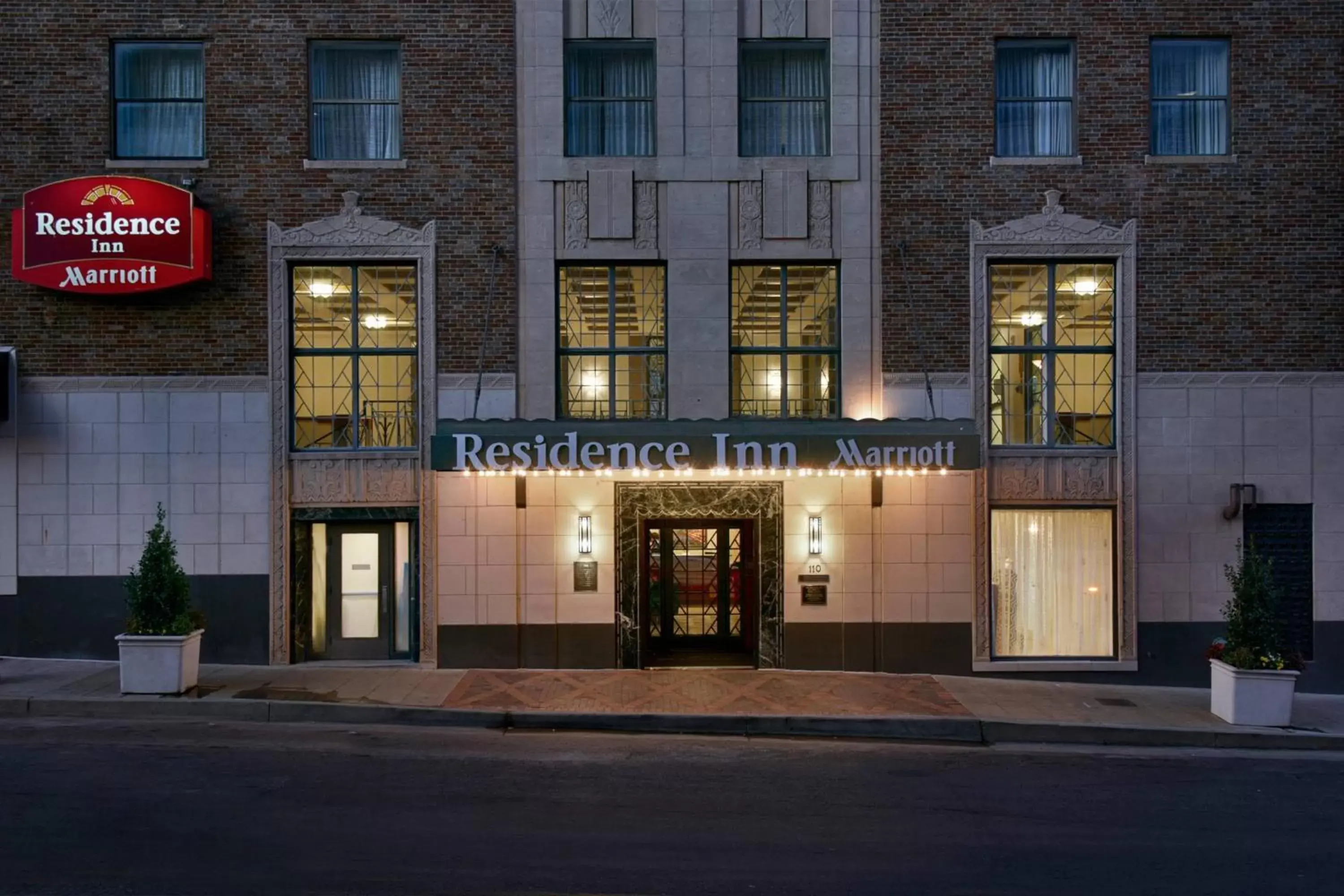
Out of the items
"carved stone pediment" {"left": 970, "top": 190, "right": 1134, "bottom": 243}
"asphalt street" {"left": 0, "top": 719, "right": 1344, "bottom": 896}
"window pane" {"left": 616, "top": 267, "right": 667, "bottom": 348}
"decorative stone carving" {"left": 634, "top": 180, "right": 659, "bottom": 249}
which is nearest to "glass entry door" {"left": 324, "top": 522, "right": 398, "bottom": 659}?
"asphalt street" {"left": 0, "top": 719, "right": 1344, "bottom": 896}

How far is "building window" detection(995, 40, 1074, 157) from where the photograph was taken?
1509cm

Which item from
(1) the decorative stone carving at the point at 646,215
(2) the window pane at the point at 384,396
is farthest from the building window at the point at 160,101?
(1) the decorative stone carving at the point at 646,215

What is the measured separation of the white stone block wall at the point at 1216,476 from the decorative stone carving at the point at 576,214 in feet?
27.3

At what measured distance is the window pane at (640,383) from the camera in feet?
49.5

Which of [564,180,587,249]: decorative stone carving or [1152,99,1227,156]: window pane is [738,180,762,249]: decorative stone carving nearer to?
[564,180,587,249]: decorative stone carving

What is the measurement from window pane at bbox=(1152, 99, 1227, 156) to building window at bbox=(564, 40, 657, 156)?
7437 mm

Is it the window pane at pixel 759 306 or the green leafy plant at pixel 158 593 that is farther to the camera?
the window pane at pixel 759 306

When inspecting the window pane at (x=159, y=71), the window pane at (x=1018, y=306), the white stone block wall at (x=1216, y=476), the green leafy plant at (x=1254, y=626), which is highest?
the window pane at (x=159, y=71)

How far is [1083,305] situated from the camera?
15.0 meters

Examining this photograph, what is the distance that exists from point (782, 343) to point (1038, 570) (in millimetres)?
4977

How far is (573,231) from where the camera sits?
1488 centimetres

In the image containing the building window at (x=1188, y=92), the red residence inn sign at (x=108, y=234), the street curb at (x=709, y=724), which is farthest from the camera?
the building window at (x=1188, y=92)

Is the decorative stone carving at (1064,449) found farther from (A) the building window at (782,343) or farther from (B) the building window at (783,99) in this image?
(B) the building window at (783,99)

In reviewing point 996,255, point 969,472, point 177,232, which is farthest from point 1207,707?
point 177,232
